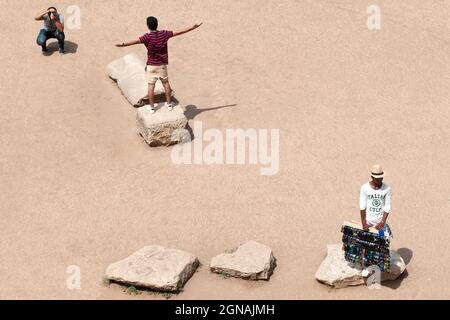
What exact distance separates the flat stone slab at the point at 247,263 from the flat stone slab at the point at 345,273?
2.49ft

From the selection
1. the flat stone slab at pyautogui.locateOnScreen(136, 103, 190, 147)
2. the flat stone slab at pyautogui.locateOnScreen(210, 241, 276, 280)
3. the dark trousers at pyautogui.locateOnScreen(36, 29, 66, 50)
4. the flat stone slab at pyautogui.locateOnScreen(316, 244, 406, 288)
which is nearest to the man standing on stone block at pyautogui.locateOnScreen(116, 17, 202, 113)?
the flat stone slab at pyautogui.locateOnScreen(136, 103, 190, 147)

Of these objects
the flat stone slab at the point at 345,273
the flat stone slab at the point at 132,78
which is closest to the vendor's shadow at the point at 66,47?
the flat stone slab at the point at 132,78

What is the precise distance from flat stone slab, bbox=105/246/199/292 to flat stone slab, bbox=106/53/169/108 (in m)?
4.41

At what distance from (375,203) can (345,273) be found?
1.15m

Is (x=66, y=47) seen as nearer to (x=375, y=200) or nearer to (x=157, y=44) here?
(x=157, y=44)

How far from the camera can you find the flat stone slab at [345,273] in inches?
453

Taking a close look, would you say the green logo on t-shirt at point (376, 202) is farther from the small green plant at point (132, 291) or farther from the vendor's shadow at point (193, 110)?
the vendor's shadow at point (193, 110)

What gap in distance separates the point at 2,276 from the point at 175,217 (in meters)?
2.88

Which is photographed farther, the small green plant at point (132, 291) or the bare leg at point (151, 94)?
the bare leg at point (151, 94)

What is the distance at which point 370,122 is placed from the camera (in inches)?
599

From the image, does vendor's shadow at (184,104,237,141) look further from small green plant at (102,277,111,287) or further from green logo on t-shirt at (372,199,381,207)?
green logo on t-shirt at (372,199,381,207)

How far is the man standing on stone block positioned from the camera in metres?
14.4

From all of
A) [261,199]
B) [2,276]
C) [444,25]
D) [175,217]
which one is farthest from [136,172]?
[444,25]

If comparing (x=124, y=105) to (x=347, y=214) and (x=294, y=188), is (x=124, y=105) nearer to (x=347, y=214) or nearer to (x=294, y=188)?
(x=294, y=188)
